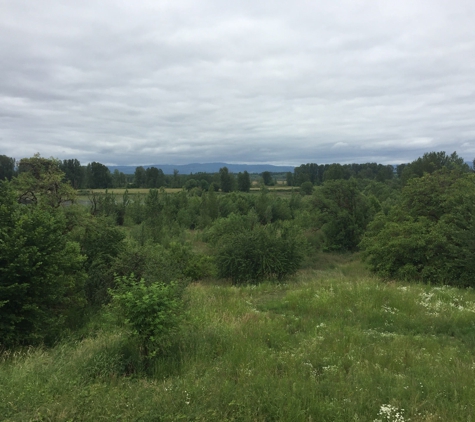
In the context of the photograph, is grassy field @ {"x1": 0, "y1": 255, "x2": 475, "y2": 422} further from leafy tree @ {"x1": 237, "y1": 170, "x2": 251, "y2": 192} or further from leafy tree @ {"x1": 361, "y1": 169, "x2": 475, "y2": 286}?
leafy tree @ {"x1": 237, "y1": 170, "x2": 251, "y2": 192}

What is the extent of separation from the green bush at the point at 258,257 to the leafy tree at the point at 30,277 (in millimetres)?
12123

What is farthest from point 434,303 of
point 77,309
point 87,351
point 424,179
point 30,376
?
point 424,179

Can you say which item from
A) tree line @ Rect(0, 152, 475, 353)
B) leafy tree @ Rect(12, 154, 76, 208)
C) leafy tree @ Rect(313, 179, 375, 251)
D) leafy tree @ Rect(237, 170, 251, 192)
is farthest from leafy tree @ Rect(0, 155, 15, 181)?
leafy tree @ Rect(237, 170, 251, 192)

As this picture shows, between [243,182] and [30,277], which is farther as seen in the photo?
[243,182]

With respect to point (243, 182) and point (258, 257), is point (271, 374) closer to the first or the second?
point (258, 257)

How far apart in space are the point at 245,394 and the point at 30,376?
125 inches

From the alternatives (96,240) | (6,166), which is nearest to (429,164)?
(96,240)

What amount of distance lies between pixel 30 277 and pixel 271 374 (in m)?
7.14

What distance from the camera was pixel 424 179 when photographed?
22.5 meters

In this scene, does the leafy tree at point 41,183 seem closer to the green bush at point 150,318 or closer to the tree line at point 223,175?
the green bush at point 150,318

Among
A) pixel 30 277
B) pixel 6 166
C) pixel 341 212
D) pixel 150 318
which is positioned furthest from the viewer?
pixel 6 166

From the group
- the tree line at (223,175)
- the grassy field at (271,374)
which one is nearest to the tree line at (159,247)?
the grassy field at (271,374)

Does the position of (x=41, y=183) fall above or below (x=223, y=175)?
below

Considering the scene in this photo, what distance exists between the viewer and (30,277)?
859cm
